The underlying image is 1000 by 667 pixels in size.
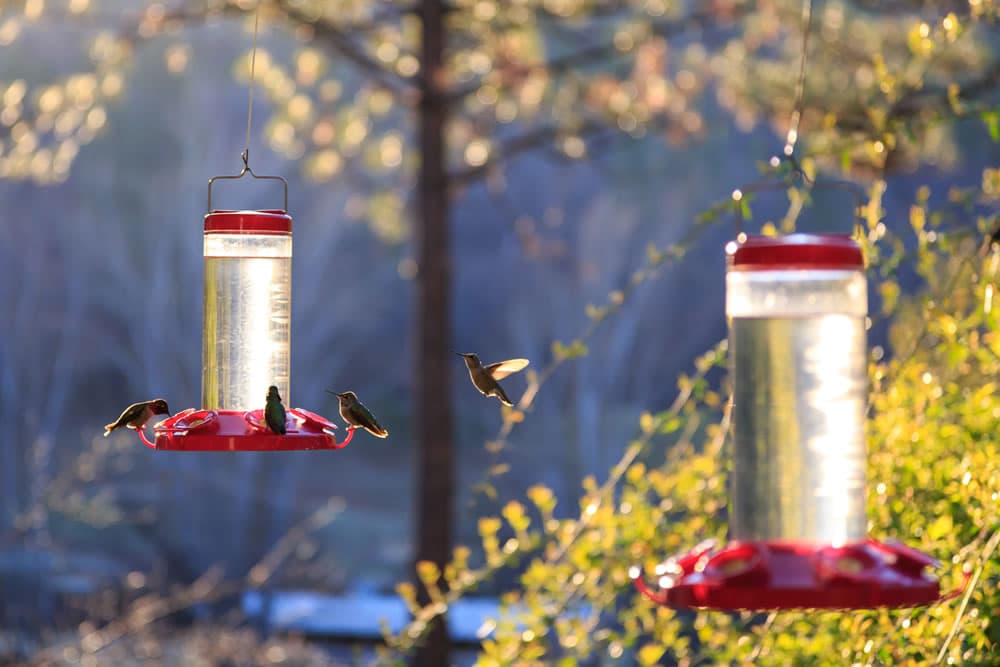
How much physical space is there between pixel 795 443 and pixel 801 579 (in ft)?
0.69

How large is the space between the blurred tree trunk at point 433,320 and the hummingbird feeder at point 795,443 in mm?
4788

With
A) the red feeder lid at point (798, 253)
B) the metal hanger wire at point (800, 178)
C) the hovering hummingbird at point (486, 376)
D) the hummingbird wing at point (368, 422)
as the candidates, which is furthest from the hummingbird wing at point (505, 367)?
the red feeder lid at point (798, 253)

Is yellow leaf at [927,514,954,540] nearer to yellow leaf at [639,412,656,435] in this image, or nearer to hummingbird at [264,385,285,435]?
yellow leaf at [639,412,656,435]

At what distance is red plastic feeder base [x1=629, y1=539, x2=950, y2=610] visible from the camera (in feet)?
4.35

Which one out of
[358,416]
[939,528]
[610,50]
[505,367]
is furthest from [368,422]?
[610,50]

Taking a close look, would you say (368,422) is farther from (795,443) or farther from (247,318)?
(795,443)

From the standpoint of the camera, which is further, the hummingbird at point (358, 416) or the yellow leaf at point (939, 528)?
the yellow leaf at point (939, 528)

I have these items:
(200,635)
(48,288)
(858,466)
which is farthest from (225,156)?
(858,466)

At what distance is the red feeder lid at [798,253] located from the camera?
1.39 metres

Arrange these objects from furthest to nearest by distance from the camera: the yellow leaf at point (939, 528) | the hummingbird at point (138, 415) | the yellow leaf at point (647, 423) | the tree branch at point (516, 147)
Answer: the tree branch at point (516, 147)
the yellow leaf at point (647, 423)
the yellow leaf at point (939, 528)
the hummingbird at point (138, 415)

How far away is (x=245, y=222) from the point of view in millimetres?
1951

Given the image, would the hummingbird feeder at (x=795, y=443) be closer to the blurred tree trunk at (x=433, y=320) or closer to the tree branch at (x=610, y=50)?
the tree branch at (x=610, y=50)

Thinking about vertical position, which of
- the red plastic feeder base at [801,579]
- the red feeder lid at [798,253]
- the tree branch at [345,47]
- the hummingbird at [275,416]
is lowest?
the red plastic feeder base at [801,579]

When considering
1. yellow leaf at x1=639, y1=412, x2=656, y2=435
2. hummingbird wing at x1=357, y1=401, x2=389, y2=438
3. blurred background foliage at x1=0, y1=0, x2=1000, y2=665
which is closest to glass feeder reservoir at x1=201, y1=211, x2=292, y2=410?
hummingbird wing at x1=357, y1=401, x2=389, y2=438
